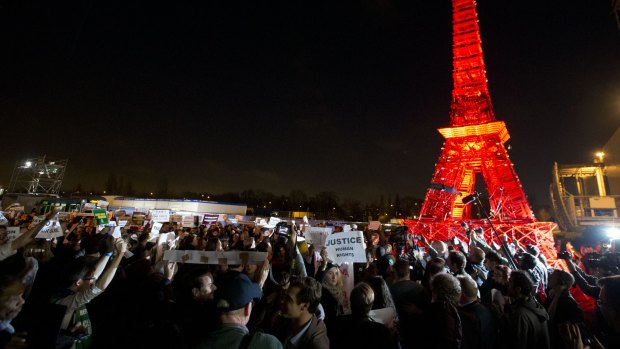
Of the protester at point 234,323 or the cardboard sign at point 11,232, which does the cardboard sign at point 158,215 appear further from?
the protester at point 234,323

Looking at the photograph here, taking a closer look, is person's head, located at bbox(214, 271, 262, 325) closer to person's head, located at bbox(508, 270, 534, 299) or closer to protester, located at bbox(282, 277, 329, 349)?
protester, located at bbox(282, 277, 329, 349)

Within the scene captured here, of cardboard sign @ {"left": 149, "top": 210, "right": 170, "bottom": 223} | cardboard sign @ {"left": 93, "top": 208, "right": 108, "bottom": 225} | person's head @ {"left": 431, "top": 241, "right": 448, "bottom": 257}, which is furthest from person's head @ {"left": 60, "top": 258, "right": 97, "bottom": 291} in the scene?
cardboard sign @ {"left": 149, "top": 210, "right": 170, "bottom": 223}

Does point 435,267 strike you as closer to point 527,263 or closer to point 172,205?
point 527,263

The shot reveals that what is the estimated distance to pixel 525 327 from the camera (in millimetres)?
3230

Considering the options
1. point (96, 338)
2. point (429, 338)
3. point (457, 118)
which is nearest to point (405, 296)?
point (429, 338)

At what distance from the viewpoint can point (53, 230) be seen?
26.5 feet

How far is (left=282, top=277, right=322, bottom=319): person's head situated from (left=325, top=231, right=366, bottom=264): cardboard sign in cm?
248

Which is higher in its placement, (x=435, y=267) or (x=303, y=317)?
(x=435, y=267)

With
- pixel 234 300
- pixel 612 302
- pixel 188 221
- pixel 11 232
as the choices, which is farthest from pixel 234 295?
pixel 188 221

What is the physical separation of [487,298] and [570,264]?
6.64 ft

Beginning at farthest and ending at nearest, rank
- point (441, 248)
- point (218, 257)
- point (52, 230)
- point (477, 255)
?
point (52, 230)
point (441, 248)
point (477, 255)
point (218, 257)

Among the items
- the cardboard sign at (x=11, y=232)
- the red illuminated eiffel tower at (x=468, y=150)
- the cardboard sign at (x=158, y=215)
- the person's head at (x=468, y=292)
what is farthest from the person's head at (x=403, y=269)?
the red illuminated eiffel tower at (x=468, y=150)

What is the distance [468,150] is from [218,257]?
26.3 meters

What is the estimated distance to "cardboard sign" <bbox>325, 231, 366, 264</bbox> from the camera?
5301 mm
